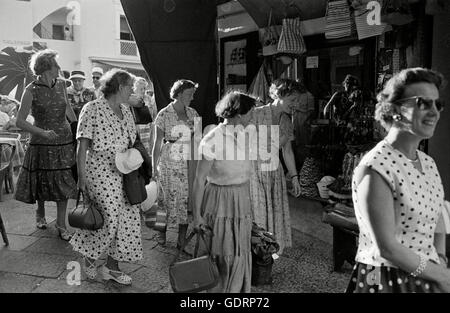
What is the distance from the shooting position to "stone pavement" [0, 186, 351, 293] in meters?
3.88

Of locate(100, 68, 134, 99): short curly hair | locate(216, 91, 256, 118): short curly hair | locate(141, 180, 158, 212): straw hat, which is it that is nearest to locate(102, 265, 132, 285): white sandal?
locate(141, 180, 158, 212): straw hat

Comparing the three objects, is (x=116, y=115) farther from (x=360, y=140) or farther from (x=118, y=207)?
(x=360, y=140)

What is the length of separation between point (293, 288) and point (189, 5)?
11.2 ft

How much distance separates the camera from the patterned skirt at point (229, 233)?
119 inches

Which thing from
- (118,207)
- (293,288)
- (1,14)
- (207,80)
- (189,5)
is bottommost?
(293,288)

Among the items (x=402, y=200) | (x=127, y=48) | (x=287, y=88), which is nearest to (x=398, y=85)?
(x=402, y=200)

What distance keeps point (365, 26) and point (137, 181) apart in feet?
9.94

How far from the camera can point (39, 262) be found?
14.5 feet

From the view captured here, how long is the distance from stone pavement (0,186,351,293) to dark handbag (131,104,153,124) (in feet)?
5.62

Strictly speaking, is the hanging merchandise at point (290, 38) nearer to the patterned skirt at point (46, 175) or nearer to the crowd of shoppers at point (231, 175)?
the crowd of shoppers at point (231, 175)

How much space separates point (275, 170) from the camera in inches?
167

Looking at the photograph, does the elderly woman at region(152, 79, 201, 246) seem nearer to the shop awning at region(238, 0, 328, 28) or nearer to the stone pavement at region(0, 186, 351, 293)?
the stone pavement at region(0, 186, 351, 293)

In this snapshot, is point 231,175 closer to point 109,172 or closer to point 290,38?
point 109,172
